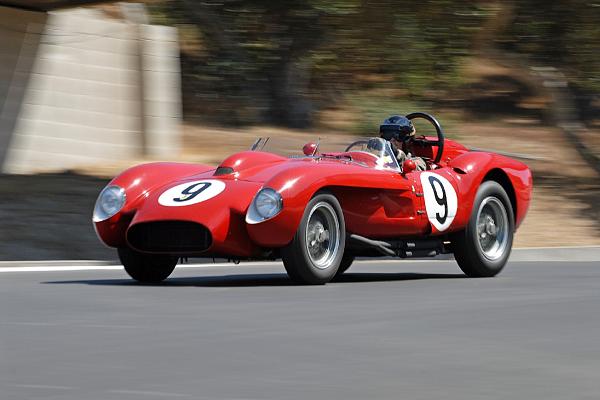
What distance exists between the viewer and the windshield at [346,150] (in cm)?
1166

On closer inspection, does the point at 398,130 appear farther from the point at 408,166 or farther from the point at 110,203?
the point at 110,203

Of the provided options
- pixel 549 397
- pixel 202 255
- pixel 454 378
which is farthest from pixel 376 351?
pixel 202 255

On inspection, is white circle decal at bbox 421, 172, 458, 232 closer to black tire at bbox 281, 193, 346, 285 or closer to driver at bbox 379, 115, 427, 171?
driver at bbox 379, 115, 427, 171

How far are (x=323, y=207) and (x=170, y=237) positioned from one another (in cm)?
126

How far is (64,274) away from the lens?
12.6 meters

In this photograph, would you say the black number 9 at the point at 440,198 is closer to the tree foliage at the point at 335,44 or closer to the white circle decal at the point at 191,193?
the white circle decal at the point at 191,193

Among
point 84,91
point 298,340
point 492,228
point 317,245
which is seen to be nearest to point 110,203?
point 317,245

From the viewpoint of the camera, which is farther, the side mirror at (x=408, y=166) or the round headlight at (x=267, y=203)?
the side mirror at (x=408, y=166)

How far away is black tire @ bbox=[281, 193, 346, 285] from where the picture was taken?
33.7 feet

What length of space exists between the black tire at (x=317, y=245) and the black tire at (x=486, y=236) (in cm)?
180

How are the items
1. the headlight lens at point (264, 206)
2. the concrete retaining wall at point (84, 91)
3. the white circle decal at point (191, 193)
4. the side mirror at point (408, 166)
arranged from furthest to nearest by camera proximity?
the concrete retaining wall at point (84, 91)
the side mirror at point (408, 166)
the white circle decal at point (191, 193)
the headlight lens at point (264, 206)

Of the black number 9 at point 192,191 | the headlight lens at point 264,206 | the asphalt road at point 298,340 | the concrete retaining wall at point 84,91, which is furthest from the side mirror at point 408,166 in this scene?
the concrete retaining wall at point 84,91

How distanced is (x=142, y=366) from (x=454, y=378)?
1.41 meters

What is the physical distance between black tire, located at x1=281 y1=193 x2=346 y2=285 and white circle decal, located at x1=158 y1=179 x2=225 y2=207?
0.75 metres
